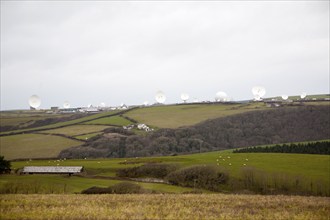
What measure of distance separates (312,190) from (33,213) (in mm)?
40107

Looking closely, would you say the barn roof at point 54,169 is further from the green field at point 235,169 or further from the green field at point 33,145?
→ the green field at point 33,145

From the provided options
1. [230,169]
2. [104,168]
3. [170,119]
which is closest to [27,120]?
[170,119]

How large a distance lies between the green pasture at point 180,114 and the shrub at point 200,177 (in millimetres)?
58742

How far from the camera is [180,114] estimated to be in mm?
136000

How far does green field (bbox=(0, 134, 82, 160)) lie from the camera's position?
9112 cm

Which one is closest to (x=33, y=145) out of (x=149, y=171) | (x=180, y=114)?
(x=149, y=171)

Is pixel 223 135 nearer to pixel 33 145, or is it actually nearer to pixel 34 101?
pixel 33 145

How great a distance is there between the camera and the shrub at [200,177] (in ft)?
178

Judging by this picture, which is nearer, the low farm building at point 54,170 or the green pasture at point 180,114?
the low farm building at point 54,170

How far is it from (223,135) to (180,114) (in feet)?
88.8

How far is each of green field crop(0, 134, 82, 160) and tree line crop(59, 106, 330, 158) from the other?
461 cm

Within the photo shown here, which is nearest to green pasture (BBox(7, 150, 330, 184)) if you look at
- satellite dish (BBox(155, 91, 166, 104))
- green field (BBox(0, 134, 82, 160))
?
green field (BBox(0, 134, 82, 160))

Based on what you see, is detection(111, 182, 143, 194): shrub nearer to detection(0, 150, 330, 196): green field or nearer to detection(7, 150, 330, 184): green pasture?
detection(0, 150, 330, 196): green field

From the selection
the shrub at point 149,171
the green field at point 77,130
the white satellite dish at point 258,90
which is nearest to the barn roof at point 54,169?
the shrub at point 149,171
